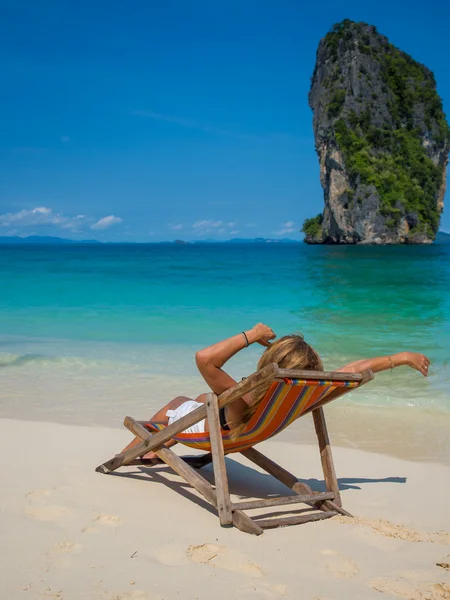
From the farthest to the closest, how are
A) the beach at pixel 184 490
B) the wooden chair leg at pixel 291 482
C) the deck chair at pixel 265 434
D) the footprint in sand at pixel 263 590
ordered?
the wooden chair leg at pixel 291 482
the deck chair at pixel 265 434
the beach at pixel 184 490
the footprint in sand at pixel 263 590

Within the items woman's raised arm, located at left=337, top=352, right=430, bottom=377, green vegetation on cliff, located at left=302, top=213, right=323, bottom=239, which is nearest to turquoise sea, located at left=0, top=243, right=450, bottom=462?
woman's raised arm, located at left=337, top=352, right=430, bottom=377

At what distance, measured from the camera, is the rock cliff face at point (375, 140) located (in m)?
75.7

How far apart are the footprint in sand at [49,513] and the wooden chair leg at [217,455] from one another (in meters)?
0.74

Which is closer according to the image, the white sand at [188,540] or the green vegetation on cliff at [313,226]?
the white sand at [188,540]

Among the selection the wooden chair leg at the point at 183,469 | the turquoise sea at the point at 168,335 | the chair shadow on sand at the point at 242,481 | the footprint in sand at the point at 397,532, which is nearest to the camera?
the footprint in sand at the point at 397,532

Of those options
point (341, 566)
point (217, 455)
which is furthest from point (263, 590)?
point (217, 455)

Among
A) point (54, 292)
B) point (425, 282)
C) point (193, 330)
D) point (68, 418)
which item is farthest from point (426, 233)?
point (68, 418)

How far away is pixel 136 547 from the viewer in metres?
2.63

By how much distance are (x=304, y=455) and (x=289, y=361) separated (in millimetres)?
1858

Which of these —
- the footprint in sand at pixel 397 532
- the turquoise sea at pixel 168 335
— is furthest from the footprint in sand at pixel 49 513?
the turquoise sea at pixel 168 335

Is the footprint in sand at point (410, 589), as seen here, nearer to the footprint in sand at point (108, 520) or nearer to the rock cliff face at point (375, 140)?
the footprint in sand at point (108, 520)

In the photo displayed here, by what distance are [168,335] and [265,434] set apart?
26.1 ft

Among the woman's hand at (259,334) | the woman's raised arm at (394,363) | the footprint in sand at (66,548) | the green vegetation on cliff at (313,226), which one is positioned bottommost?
the footprint in sand at (66,548)

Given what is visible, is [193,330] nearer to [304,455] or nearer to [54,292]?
[304,455]
